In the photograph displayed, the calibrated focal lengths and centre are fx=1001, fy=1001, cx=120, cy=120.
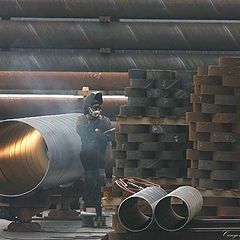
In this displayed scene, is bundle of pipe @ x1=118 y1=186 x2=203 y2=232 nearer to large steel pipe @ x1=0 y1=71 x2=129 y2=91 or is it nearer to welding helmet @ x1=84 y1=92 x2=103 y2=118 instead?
welding helmet @ x1=84 y1=92 x2=103 y2=118

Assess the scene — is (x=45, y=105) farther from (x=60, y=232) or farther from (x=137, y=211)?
(x=137, y=211)

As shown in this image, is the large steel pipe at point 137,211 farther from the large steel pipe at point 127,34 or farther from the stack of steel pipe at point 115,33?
the large steel pipe at point 127,34

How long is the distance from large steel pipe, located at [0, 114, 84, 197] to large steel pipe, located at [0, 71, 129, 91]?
2.28 metres

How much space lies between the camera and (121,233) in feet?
31.3

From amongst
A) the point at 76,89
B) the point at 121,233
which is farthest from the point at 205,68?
the point at 76,89

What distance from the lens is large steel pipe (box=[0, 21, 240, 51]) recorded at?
20.3 metres

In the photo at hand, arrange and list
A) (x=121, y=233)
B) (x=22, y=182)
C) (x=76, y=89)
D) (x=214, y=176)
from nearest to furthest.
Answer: (x=121, y=233)
(x=214, y=176)
(x=22, y=182)
(x=76, y=89)

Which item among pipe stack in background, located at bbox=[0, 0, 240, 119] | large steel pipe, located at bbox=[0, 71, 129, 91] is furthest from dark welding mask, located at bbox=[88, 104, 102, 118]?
pipe stack in background, located at bbox=[0, 0, 240, 119]

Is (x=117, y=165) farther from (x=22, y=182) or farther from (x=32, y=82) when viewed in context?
(x=32, y=82)

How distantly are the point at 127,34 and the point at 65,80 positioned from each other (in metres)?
1.67

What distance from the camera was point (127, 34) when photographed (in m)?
20.5

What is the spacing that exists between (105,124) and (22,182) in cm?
196

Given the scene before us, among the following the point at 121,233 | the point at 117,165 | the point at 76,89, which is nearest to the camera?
the point at 121,233

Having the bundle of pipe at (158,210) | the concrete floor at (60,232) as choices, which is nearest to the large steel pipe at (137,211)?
the bundle of pipe at (158,210)
